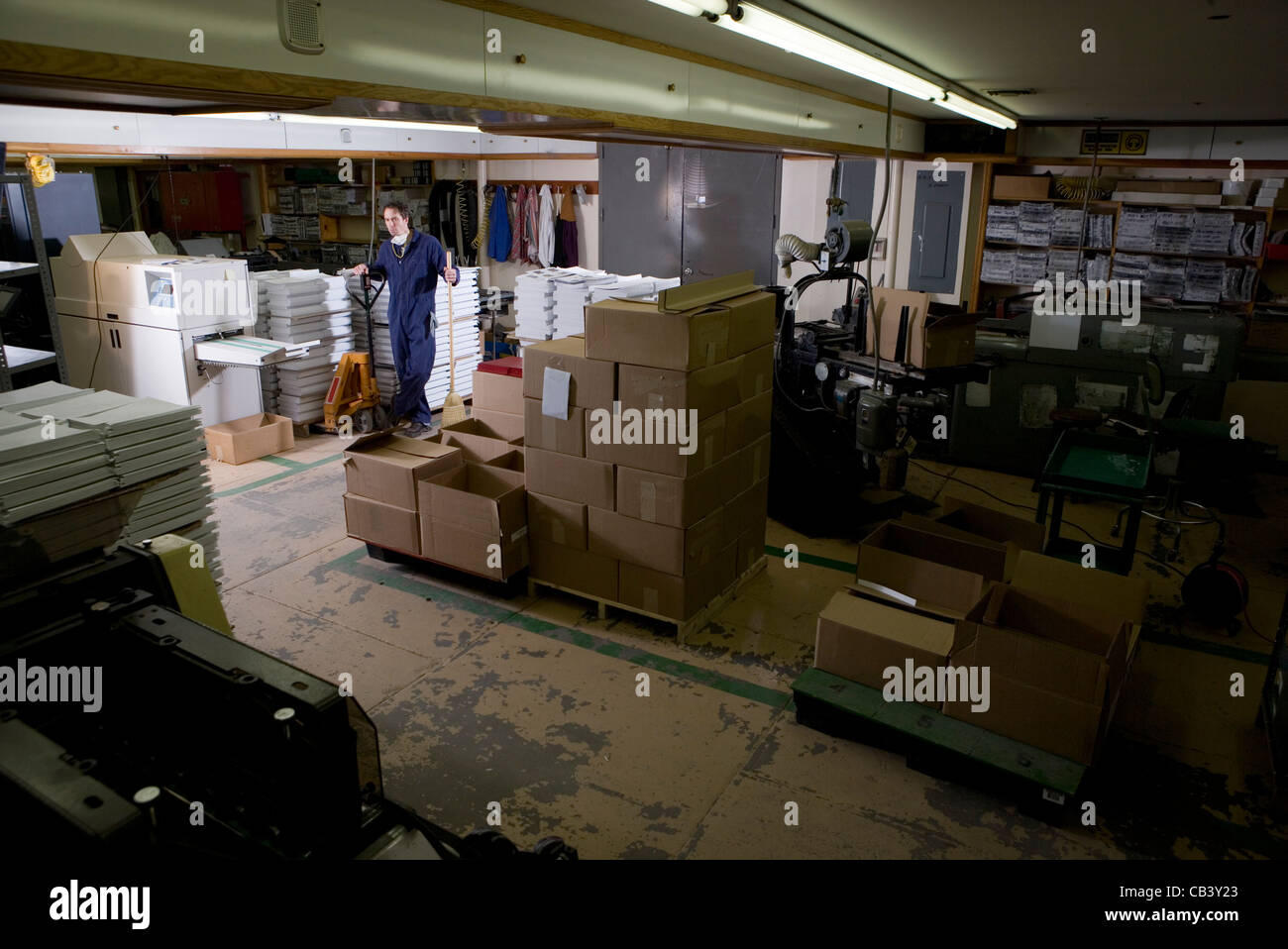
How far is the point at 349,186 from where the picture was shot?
10289 millimetres

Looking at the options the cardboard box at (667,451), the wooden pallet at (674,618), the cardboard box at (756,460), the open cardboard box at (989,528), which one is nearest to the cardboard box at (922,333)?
the open cardboard box at (989,528)

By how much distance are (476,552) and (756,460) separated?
1.46m

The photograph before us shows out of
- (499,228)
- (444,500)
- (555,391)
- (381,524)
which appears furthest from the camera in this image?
(499,228)

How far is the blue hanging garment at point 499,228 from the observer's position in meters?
9.99

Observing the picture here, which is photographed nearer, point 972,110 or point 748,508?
point 748,508

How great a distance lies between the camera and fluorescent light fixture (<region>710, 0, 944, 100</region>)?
8.46ft

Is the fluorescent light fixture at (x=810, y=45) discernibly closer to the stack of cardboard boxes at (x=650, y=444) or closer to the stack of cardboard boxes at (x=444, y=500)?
the stack of cardboard boxes at (x=650, y=444)

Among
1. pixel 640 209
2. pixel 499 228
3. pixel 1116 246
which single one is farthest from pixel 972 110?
pixel 499 228

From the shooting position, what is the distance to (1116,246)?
7.25m

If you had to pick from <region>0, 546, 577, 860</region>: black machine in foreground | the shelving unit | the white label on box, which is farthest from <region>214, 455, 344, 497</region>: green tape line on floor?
the shelving unit

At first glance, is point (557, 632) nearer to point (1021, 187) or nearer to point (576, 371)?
point (576, 371)
